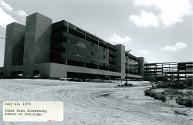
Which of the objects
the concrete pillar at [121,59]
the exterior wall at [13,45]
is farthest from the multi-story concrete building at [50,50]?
the concrete pillar at [121,59]

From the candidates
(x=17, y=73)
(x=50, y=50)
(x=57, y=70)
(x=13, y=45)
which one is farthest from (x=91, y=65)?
(x=13, y=45)

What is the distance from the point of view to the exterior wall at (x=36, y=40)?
212 feet

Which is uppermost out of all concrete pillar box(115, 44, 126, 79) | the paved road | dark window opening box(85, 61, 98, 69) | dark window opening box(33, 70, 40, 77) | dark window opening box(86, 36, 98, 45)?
dark window opening box(86, 36, 98, 45)

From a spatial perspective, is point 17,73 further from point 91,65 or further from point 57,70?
point 91,65

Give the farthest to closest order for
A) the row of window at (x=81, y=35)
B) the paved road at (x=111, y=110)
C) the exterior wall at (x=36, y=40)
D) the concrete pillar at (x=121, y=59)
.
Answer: the concrete pillar at (x=121, y=59)
the row of window at (x=81, y=35)
the exterior wall at (x=36, y=40)
the paved road at (x=111, y=110)

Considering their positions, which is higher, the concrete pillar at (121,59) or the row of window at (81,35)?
the row of window at (81,35)

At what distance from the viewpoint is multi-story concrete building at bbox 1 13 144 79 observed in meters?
64.4

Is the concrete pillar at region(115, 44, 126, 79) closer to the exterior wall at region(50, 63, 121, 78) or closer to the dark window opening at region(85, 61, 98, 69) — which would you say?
the dark window opening at region(85, 61, 98, 69)

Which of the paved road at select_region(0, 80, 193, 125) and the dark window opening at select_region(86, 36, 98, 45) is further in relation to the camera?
the dark window opening at select_region(86, 36, 98, 45)

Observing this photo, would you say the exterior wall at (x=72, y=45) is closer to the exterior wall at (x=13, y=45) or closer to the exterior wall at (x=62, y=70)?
the exterior wall at (x=62, y=70)

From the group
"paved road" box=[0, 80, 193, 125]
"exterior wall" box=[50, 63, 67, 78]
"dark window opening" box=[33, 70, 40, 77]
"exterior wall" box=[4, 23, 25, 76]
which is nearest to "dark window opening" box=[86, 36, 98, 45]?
"exterior wall" box=[50, 63, 67, 78]

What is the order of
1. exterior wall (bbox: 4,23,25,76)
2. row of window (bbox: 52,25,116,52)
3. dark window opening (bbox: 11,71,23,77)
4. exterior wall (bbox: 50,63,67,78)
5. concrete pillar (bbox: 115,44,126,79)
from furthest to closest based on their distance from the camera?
concrete pillar (bbox: 115,44,126,79) < exterior wall (bbox: 4,23,25,76) < dark window opening (bbox: 11,71,23,77) < row of window (bbox: 52,25,116,52) < exterior wall (bbox: 50,63,67,78)

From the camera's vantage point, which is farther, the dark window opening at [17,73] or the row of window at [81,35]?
the dark window opening at [17,73]

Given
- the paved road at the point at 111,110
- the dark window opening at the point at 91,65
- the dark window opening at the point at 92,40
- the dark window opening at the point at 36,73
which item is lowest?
the paved road at the point at 111,110
